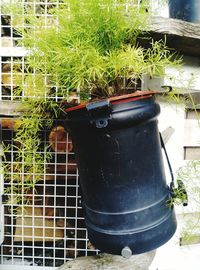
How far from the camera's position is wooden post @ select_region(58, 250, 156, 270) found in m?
1.43

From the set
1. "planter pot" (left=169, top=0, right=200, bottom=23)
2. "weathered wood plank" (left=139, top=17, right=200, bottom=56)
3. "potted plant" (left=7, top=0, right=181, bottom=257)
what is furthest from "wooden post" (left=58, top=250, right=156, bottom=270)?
"planter pot" (left=169, top=0, right=200, bottom=23)

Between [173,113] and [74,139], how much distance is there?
58 centimetres

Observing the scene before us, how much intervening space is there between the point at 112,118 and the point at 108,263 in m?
0.79

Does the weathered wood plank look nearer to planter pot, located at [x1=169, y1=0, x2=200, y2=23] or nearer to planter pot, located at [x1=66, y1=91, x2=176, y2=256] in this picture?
planter pot, located at [x1=169, y1=0, x2=200, y2=23]

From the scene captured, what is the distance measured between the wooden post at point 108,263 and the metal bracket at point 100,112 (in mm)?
766

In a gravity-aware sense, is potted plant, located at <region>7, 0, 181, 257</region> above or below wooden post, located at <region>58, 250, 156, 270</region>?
above

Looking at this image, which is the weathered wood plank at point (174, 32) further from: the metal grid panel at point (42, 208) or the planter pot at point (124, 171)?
the metal grid panel at point (42, 208)

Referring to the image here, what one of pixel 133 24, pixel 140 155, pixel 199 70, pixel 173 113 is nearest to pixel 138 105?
pixel 140 155

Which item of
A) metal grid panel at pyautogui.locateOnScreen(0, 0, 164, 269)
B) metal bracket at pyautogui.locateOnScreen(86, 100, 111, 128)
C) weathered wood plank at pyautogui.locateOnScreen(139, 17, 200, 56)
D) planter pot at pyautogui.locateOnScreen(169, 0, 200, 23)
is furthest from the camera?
metal grid panel at pyautogui.locateOnScreen(0, 0, 164, 269)

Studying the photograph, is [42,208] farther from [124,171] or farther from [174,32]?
[174,32]

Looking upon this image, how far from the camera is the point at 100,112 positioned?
1.00 m

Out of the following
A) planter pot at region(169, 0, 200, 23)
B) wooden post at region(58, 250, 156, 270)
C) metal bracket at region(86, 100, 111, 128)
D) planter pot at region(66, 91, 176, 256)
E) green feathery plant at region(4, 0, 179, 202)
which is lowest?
wooden post at region(58, 250, 156, 270)

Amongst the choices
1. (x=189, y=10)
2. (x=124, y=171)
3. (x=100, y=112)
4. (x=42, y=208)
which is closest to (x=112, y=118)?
(x=100, y=112)

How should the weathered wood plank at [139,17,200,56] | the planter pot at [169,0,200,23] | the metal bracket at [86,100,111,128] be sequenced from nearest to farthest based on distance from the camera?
the metal bracket at [86,100,111,128]
the weathered wood plank at [139,17,200,56]
the planter pot at [169,0,200,23]
